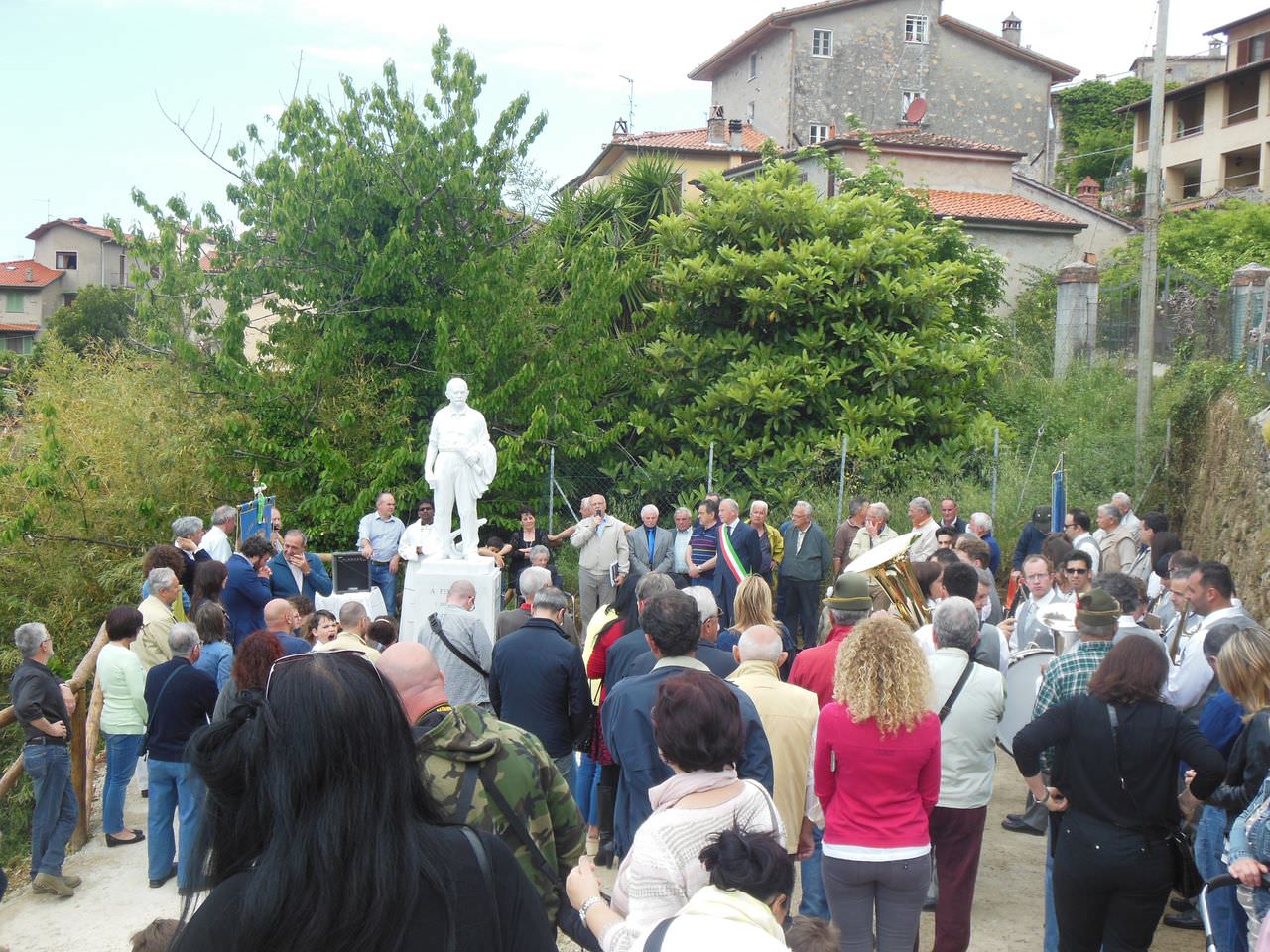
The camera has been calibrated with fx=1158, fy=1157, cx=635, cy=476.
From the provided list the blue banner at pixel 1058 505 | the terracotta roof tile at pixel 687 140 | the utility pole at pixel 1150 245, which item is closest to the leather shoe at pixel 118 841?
the blue banner at pixel 1058 505

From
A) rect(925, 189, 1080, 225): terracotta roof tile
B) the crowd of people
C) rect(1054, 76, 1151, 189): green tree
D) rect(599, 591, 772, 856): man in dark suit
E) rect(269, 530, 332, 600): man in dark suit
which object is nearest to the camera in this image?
the crowd of people

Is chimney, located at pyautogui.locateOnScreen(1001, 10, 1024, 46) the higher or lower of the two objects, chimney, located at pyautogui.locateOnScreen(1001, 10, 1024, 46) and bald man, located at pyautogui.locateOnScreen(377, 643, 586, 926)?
the higher

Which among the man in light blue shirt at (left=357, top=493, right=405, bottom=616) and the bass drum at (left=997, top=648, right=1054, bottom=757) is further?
the man in light blue shirt at (left=357, top=493, right=405, bottom=616)

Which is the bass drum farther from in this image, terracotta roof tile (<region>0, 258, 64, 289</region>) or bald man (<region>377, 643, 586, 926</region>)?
terracotta roof tile (<region>0, 258, 64, 289</region>)

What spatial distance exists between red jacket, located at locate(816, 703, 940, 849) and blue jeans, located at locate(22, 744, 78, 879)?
4.76m

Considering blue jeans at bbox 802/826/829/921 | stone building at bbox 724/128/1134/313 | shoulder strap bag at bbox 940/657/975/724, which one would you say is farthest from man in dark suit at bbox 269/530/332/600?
stone building at bbox 724/128/1134/313

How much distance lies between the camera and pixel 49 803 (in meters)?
6.86

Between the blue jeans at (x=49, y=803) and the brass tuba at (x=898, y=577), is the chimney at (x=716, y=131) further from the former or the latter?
the blue jeans at (x=49, y=803)

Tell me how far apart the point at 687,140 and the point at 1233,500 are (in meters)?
25.7

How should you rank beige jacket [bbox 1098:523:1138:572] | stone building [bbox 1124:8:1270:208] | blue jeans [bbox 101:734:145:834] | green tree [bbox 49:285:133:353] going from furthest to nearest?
green tree [bbox 49:285:133:353], stone building [bbox 1124:8:1270:208], beige jacket [bbox 1098:523:1138:572], blue jeans [bbox 101:734:145:834]

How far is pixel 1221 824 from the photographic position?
5.12 meters

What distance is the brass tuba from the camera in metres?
8.30

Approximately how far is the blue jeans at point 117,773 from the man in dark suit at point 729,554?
579 cm

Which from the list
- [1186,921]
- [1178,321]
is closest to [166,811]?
[1186,921]
